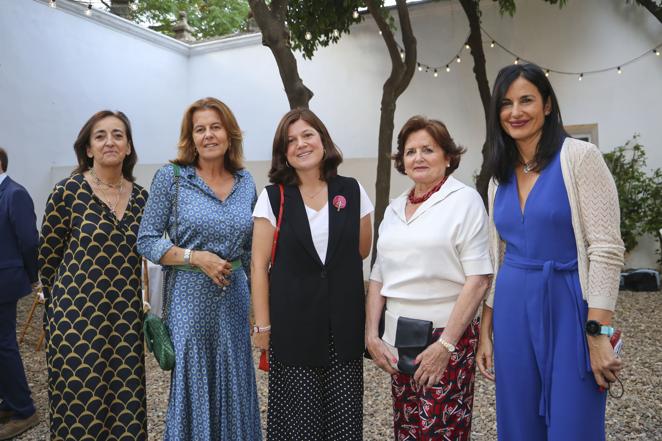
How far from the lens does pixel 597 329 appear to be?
1898 mm

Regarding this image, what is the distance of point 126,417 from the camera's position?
2.68 m

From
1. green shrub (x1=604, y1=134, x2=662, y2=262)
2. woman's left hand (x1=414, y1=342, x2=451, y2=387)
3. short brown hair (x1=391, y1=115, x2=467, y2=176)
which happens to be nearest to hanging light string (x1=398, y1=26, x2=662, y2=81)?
green shrub (x1=604, y1=134, x2=662, y2=262)

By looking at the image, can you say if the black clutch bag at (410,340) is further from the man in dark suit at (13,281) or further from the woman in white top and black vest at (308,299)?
the man in dark suit at (13,281)

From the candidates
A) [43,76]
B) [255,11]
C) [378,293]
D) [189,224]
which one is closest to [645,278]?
[255,11]

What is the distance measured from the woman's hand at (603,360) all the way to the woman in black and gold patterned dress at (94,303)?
2062mm

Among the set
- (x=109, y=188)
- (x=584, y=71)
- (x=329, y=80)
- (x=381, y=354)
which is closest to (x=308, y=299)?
(x=381, y=354)

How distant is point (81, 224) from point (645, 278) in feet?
27.1

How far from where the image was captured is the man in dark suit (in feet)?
12.7

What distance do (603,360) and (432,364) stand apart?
0.62m

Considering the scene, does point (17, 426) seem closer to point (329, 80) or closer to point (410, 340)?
point (410, 340)

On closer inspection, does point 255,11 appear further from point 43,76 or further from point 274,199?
point 43,76

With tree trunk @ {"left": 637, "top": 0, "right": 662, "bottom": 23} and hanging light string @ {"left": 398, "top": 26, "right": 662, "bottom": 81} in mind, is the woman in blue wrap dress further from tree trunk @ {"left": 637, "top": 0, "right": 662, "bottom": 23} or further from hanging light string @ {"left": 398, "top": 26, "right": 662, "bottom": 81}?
tree trunk @ {"left": 637, "top": 0, "right": 662, "bottom": 23}

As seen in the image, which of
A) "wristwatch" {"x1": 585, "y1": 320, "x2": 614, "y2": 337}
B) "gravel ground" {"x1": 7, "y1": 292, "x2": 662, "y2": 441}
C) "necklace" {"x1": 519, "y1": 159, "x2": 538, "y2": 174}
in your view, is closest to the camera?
"wristwatch" {"x1": 585, "y1": 320, "x2": 614, "y2": 337}

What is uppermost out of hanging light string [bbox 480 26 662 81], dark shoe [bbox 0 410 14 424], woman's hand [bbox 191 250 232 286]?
hanging light string [bbox 480 26 662 81]
